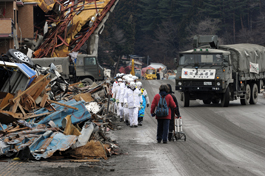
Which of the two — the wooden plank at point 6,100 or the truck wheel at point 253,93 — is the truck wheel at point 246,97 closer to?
the truck wheel at point 253,93

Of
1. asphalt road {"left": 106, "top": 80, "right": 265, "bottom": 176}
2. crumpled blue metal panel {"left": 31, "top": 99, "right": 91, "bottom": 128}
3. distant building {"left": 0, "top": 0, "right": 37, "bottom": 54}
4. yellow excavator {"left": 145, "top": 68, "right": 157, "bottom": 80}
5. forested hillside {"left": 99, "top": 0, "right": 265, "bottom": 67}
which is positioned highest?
forested hillside {"left": 99, "top": 0, "right": 265, "bottom": 67}

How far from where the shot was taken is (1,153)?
9.42 metres

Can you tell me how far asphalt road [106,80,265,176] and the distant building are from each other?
16.0m

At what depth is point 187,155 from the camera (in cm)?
992

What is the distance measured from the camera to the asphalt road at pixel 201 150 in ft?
27.6

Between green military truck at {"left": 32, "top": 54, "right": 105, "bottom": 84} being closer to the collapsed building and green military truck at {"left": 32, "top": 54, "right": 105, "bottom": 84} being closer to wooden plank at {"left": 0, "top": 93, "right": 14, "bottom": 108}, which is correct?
→ the collapsed building

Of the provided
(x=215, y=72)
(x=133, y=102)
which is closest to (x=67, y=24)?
(x=215, y=72)

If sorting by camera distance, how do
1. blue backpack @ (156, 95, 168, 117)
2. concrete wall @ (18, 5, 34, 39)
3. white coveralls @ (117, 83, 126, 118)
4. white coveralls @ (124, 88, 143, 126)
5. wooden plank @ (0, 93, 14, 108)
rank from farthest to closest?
1. concrete wall @ (18, 5, 34, 39)
2. white coveralls @ (117, 83, 126, 118)
3. white coveralls @ (124, 88, 143, 126)
4. wooden plank @ (0, 93, 14, 108)
5. blue backpack @ (156, 95, 168, 117)

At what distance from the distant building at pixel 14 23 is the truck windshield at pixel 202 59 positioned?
44.8 ft

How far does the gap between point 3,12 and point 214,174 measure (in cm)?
2773

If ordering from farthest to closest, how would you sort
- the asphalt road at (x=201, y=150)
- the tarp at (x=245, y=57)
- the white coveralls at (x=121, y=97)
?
the tarp at (x=245, y=57), the white coveralls at (x=121, y=97), the asphalt road at (x=201, y=150)

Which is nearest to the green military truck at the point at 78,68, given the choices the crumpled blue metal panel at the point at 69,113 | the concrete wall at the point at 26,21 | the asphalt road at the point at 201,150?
the concrete wall at the point at 26,21

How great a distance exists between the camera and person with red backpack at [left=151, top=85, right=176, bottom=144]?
464 inches

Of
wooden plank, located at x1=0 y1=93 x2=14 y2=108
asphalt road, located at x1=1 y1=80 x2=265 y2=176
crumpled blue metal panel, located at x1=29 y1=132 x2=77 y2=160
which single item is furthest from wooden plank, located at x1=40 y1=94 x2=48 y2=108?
crumpled blue metal panel, located at x1=29 y1=132 x2=77 y2=160
